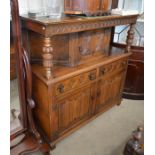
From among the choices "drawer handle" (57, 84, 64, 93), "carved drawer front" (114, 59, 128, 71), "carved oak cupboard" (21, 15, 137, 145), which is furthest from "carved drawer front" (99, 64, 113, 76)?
"drawer handle" (57, 84, 64, 93)

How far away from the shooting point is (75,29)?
55.1 inches

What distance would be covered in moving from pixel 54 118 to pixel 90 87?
51cm

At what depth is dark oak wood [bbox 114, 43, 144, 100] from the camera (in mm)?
2367

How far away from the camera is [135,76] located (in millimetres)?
2463

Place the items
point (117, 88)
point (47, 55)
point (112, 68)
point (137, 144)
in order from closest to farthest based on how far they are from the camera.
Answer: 1. point (137, 144)
2. point (47, 55)
3. point (112, 68)
4. point (117, 88)

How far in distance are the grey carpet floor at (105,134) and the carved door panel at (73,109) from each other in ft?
0.65

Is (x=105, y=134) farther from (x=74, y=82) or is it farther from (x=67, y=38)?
(x=67, y=38)

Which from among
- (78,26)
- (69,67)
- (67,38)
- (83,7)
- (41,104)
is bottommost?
(41,104)

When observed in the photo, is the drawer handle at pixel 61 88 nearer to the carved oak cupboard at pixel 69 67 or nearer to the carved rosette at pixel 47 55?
the carved oak cupboard at pixel 69 67

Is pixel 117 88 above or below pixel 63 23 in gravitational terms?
below

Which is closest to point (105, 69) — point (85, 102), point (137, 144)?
point (85, 102)

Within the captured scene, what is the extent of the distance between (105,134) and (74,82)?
829mm

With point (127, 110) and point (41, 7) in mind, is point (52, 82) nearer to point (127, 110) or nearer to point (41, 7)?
point (41, 7)

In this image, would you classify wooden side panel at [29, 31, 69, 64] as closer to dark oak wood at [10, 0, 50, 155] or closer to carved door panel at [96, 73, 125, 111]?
dark oak wood at [10, 0, 50, 155]
